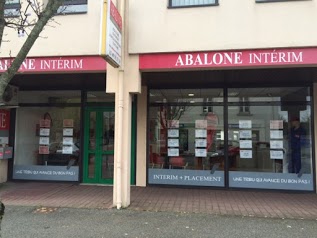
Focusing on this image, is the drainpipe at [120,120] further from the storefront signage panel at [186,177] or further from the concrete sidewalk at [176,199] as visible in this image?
the storefront signage panel at [186,177]

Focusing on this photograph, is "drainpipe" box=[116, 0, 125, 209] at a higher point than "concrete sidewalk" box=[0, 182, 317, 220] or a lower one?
higher

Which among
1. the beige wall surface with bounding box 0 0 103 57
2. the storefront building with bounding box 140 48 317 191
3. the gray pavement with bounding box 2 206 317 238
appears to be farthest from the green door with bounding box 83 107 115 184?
the gray pavement with bounding box 2 206 317 238

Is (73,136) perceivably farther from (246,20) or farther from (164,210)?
(246,20)

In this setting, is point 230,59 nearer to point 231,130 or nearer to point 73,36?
point 231,130

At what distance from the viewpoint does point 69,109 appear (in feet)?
33.4

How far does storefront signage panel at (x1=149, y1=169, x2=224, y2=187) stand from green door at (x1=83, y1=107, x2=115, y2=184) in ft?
4.19

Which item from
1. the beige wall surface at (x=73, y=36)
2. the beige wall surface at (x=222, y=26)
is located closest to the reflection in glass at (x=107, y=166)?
the beige wall surface at (x=73, y=36)

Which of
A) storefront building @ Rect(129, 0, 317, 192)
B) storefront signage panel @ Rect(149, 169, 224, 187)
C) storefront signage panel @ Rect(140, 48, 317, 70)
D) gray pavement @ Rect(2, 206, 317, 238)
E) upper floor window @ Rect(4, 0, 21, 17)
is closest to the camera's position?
upper floor window @ Rect(4, 0, 21, 17)

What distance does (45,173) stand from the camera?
9.91m

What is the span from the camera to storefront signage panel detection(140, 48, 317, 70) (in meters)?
6.74

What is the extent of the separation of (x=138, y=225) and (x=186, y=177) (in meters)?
3.46

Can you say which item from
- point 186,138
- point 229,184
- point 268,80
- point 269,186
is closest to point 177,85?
point 186,138

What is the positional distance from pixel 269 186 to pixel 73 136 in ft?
17.7

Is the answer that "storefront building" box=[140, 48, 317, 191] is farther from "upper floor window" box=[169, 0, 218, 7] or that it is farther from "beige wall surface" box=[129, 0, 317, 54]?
"upper floor window" box=[169, 0, 218, 7]
